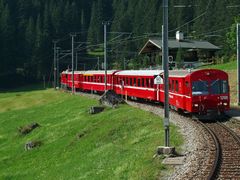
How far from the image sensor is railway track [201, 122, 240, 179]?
607 inches

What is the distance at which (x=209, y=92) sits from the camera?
28.8m

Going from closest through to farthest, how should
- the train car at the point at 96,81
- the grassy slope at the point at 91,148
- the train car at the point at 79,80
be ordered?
the grassy slope at the point at 91,148 → the train car at the point at 96,81 → the train car at the point at 79,80

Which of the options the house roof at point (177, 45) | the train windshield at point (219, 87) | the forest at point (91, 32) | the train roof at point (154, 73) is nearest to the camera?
the train windshield at point (219, 87)

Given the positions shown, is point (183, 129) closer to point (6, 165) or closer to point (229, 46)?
point (6, 165)

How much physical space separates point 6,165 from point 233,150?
54.3 ft

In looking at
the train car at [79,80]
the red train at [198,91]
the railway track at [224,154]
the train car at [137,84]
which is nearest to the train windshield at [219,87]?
the red train at [198,91]

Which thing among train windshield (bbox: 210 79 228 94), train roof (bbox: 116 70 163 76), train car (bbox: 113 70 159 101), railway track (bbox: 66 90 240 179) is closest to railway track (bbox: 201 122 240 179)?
railway track (bbox: 66 90 240 179)

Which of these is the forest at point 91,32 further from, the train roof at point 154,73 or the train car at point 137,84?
the train roof at point 154,73

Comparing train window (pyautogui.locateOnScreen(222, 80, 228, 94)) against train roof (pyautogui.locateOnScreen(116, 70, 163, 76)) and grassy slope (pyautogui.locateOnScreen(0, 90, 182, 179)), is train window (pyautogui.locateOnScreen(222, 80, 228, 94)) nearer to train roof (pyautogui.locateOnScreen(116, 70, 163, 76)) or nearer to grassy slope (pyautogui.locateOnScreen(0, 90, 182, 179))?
grassy slope (pyautogui.locateOnScreen(0, 90, 182, 179))

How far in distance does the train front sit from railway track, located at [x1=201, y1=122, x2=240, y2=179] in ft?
9.57

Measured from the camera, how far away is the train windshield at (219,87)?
28.9 meters

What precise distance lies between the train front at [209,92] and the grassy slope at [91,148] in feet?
8.44

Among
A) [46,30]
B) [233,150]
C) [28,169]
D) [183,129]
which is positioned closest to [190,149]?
[233,150]

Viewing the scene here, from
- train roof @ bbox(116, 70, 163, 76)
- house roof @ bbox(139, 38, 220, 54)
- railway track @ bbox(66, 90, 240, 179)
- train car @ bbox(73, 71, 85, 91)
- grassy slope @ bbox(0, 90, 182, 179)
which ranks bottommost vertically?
grassy slope @ bbox(0, 90, 182, 179)
